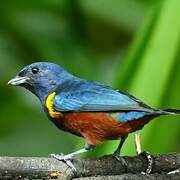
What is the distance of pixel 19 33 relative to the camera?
359cm

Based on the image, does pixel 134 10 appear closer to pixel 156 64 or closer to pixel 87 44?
pixel 87 44

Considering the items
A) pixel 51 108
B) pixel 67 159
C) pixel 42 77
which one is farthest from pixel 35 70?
pixel 67 159

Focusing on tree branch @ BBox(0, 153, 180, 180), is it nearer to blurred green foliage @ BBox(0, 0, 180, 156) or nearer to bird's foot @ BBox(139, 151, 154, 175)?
bird's foot @ BBox(139, 151, 154, 175)

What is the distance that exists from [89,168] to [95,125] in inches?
11.9

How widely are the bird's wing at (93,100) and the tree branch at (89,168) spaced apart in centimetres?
18

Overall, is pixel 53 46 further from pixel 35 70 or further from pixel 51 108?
pixel 51 108

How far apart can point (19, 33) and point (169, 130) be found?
1148mm

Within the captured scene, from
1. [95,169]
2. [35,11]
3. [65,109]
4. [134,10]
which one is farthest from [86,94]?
[35,11]

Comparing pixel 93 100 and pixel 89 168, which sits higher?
pixel 93 100

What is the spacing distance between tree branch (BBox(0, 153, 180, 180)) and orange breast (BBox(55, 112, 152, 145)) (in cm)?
12

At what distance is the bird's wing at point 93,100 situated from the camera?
2.37 m

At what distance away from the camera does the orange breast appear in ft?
7.90

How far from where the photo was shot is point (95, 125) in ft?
7.95

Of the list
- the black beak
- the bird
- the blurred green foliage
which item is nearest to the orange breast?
the bird
